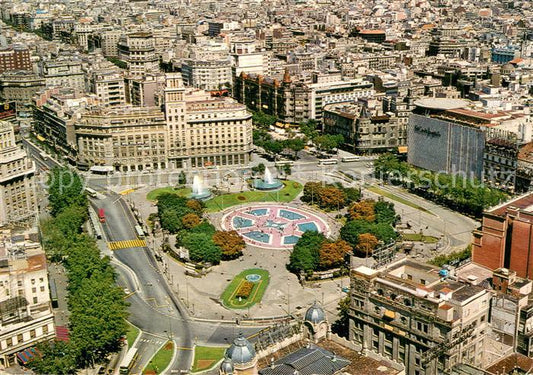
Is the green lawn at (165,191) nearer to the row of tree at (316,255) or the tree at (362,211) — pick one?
the tree at (362,211)

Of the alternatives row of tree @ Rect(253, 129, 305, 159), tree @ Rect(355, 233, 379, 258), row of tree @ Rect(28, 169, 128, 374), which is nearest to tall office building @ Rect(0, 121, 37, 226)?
row of tree @ Rect(28, 169, 128, 374)

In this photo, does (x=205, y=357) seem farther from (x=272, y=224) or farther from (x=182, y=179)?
(x=182, y=179)

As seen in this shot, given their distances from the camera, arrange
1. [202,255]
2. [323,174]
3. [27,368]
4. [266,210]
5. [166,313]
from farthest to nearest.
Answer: [323,174]
[266,210]
[202,255]
[166,313]
[27,368]

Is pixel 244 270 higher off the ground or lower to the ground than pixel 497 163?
lower

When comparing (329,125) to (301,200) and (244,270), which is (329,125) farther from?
(244,270)

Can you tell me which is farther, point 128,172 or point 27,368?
point 128,172

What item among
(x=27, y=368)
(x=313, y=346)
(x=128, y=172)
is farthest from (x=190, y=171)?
(x=313, y=346)
